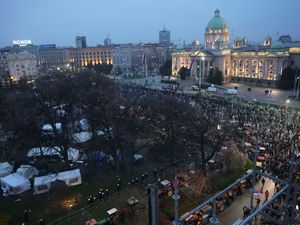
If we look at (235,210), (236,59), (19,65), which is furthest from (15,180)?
(19,65)

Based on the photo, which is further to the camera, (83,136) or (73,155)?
(83,136)

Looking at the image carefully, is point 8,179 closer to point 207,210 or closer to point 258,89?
point 207,210

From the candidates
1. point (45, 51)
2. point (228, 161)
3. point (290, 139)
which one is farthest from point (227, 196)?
point (45, 51)

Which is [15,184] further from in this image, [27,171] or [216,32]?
[216,32]

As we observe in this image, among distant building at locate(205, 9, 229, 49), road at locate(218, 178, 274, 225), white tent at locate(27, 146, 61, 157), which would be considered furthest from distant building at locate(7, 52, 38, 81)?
road at locate(218, 178, 274, 225)

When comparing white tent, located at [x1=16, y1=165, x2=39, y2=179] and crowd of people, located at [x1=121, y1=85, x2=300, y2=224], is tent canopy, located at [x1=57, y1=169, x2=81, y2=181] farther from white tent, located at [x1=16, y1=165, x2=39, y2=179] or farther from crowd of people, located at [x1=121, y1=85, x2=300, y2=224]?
crowd of people, located at [x1=121, y1=85, x2=300, y2=224]

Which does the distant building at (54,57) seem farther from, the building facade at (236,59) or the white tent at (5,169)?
the white tent at (5,169)

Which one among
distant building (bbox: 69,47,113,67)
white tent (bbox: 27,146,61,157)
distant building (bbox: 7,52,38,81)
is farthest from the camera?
distant building (bbox: 69,47,113,67)
